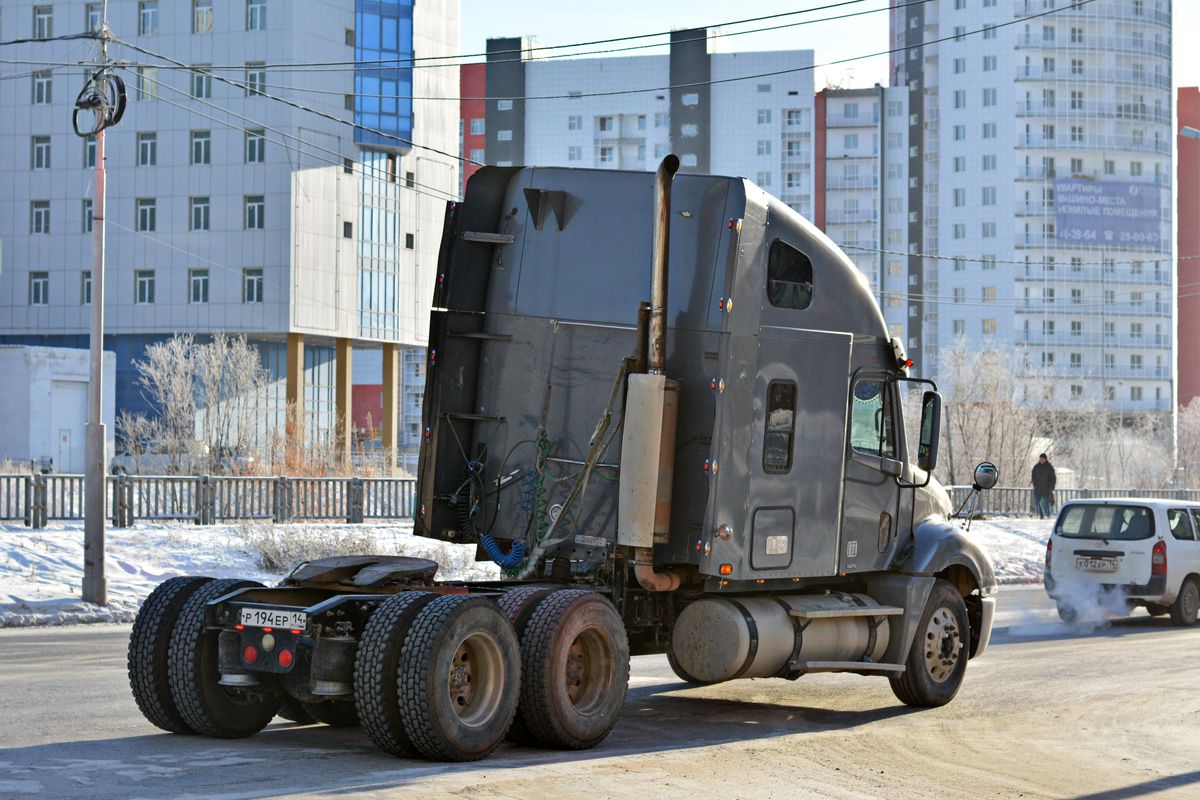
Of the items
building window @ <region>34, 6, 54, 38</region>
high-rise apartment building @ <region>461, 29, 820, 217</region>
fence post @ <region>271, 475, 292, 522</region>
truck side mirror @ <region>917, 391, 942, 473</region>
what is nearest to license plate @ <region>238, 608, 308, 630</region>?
truck side mirror @ <region>917, 391, 942, 473</region>

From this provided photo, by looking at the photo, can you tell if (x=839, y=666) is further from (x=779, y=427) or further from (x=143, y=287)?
(x=143, y=287)

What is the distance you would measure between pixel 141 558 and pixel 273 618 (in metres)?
14.5

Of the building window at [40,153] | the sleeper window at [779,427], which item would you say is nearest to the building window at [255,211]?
the building window at [40,153]

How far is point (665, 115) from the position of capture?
398 feet

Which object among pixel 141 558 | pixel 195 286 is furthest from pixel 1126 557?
pixel 195 286

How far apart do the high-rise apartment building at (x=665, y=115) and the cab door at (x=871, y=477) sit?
105 meters

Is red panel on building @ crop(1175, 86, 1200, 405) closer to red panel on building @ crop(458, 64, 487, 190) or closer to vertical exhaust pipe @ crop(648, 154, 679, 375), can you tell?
red panel on building @ crop(458, 64, 487, 190)

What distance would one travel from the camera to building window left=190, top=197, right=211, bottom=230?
202 ft

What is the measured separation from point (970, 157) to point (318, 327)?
240 feet

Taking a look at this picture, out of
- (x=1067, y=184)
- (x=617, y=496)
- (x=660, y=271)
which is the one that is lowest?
(x=617, y=496)

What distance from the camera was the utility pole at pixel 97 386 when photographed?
60.4ft

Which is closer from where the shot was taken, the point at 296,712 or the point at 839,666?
the point at 296,712

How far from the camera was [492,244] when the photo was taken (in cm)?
1073

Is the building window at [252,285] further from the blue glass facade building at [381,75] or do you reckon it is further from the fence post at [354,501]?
the fence post at [354,501]
